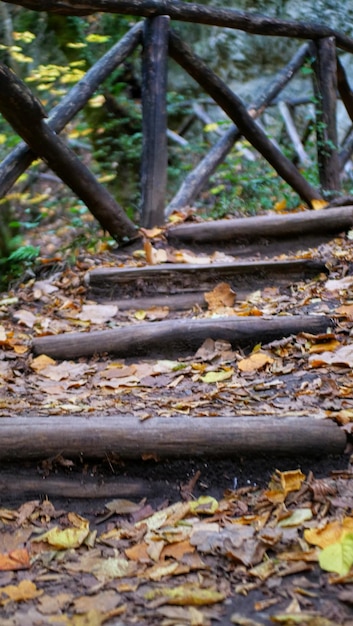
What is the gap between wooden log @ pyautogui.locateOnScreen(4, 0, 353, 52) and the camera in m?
3.46

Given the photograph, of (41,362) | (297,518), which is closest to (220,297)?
(41,362)

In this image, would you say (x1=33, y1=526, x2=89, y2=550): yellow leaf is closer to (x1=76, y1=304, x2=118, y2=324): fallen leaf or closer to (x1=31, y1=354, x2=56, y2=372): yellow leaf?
(x1=31, y1=354, x2=56, y2=372): yellow leaf

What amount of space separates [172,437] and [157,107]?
9.26 feet

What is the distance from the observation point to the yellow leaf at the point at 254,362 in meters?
2.36

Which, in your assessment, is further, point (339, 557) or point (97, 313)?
point (97, 313)

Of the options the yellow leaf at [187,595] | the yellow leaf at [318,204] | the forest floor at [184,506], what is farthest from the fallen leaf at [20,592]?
the yellow leaf at [318,204]

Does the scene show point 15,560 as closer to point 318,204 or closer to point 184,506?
point 184,506

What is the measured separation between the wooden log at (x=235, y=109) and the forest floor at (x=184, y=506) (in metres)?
2.18

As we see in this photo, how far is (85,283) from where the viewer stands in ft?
11.3

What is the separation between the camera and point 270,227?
3.81 m

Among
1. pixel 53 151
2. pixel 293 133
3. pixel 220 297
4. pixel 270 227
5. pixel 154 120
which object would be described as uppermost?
pixel 154 120

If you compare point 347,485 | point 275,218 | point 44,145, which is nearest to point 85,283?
point 44,145

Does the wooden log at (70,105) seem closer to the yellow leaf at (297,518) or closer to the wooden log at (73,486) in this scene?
the wooden log at (73,486)

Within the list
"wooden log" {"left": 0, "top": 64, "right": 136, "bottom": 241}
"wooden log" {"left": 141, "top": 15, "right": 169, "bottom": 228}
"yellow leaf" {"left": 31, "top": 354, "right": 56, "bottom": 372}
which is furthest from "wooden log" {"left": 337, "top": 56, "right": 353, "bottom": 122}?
"yellow leaf" {"left": 31, "top": 354, "right": 56, "bottom": 372}
